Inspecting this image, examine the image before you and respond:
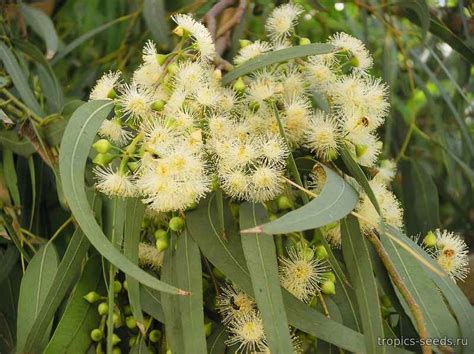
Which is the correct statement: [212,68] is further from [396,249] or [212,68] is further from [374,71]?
[374,71]

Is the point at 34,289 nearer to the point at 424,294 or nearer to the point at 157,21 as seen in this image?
the point at 424,294

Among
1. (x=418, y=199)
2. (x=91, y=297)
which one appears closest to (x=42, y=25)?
(x=91, y=297)

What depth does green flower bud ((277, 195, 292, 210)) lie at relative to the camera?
75 centimetres

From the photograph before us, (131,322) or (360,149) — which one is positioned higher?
(360,149)

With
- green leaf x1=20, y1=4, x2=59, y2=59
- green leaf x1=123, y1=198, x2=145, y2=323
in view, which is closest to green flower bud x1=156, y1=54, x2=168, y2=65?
green leaf x1=123, y1=198, x2=145, y2=323

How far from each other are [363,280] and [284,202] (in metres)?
0.11

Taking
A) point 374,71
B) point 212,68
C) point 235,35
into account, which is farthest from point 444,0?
point 212,68

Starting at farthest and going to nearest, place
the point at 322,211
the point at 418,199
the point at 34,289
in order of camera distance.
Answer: the point at 418,199
the point at 34,289
the point at 322,211

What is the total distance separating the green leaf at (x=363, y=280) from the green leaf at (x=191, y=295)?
0.14m

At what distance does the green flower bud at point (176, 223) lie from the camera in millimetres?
739

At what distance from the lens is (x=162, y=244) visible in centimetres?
75

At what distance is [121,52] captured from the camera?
137 cm

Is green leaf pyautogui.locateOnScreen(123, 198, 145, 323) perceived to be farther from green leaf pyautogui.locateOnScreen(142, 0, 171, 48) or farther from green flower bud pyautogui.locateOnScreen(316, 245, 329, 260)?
green leaf pyautogui.locateOnScreen(142, 0, 171, 48)

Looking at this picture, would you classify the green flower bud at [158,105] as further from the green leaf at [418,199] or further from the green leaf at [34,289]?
the green leaf at [418,199]
